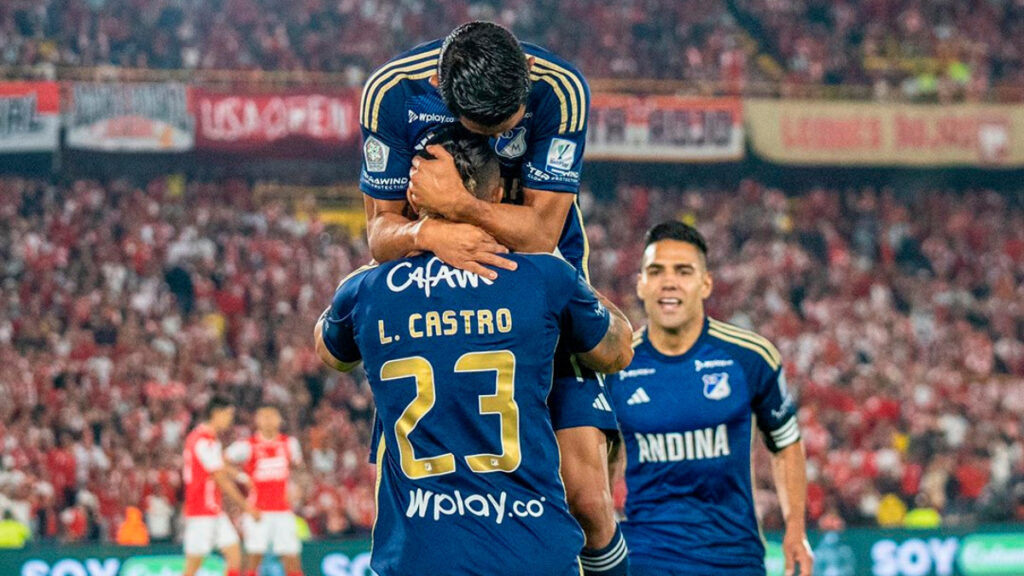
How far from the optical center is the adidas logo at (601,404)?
4.55 metres

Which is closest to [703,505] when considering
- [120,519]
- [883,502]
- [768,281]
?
[120,519]

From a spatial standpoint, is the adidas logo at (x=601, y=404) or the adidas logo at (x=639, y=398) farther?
the adidas logo at (x=639, y=398)

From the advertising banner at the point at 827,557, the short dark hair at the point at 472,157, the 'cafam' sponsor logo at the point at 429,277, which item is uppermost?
the short dark hair at the point at 472,157

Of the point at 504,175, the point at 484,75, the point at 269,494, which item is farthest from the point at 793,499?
the point at 269,494

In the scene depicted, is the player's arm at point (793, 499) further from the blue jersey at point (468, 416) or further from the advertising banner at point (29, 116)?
the advertising banner at point (29, 116)

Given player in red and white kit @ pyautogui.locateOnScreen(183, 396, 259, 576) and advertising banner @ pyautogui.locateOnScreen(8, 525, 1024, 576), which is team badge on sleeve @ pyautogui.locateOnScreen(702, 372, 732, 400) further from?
player in red and white kit @ pyautogui.locateOnScreen(183, 396, 259, 576)

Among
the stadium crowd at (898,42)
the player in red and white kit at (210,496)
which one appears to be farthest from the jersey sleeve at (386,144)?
the stadium crowd at (898,42)

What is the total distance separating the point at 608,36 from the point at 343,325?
83.4 feet

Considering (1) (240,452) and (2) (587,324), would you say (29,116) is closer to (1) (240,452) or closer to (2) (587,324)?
(1) (240,452)

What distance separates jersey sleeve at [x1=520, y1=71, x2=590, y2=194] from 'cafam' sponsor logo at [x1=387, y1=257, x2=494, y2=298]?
2.46 feet

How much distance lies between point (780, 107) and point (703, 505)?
2252cm

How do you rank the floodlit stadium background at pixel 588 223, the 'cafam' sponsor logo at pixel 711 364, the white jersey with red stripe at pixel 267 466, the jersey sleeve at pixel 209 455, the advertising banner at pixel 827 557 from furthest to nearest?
the floodlit stadium background at pixel 588 223
the white jersey with red stripe at pixel 267 466
the jersey sleeve at pixel 209 455
the advertising banner at pixel 827 557
the 'cafam' sponsor logo at pixel 711 364

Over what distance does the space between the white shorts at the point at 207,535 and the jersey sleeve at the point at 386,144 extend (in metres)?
9.42

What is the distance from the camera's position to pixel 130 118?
965 inches
